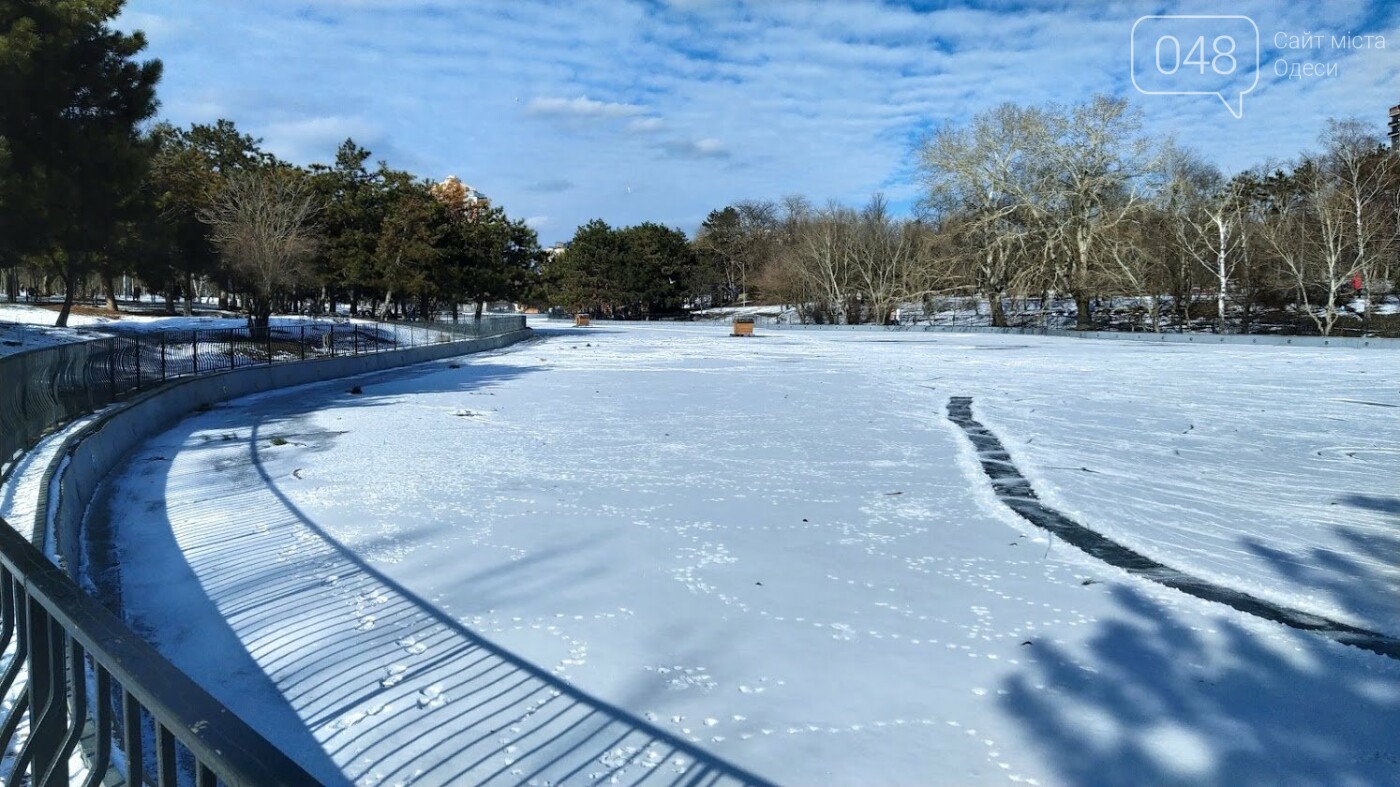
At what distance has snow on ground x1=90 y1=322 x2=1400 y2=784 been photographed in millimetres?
4102

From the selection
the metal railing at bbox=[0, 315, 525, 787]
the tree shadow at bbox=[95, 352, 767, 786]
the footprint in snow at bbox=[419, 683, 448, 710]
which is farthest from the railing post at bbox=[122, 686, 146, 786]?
the footprint in snow at bbox=[419, 683, 448, 710]

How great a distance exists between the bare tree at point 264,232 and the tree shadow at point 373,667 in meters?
28.3

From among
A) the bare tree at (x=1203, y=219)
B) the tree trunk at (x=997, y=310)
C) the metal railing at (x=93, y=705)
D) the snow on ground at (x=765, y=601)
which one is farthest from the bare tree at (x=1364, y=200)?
the metal railing at (x=93, y=705)

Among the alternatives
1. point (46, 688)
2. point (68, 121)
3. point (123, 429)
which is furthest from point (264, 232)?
point (46, 688)

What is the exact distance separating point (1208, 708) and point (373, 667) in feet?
14.5

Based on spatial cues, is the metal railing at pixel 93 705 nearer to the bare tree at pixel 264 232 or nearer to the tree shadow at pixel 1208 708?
the tree shadow at pixel 1208 708

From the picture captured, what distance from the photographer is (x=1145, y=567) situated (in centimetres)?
681

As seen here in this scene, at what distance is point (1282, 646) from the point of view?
17.2 ft

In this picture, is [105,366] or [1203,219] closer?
[105,366]

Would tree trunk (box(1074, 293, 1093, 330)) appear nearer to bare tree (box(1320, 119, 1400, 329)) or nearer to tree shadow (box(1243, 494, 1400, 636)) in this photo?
bare tree (box(1320, 119, 1400, 329))

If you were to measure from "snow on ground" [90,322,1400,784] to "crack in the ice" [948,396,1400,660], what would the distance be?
22cm

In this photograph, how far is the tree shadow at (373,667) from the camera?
3.94 metres

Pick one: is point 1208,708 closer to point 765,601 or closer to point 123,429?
point 765,601

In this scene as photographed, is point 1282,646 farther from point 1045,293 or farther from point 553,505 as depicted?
point 1045,293
